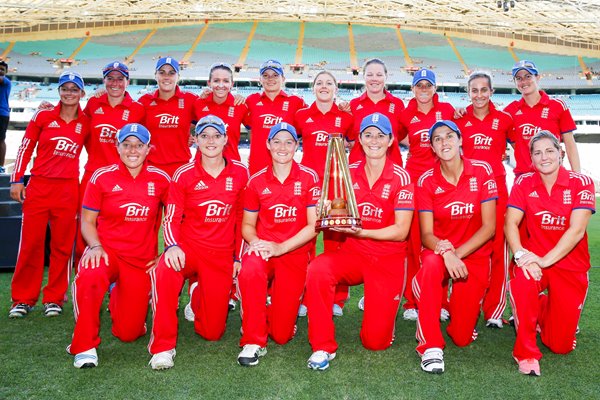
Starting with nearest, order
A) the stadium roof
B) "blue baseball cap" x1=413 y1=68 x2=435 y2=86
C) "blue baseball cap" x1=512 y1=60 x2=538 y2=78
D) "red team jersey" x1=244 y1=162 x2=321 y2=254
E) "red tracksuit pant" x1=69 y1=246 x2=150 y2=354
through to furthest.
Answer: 1. "red tracksuit pant" x1=69 y1=246 x2=150 y2=354
2. "red team jersey" x1=244 y1=162 x2=321 y2=254
3. "blue baseball cap" x1=512 y1=60 x2=538 y2=78
4. "blue baseball cap" x1=413 y1=68 x2=435 y2=86
5. the stadium roof

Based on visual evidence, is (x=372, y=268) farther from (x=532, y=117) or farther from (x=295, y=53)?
(x=295, y=53)

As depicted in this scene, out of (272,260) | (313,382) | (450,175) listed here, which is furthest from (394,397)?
(450,175)

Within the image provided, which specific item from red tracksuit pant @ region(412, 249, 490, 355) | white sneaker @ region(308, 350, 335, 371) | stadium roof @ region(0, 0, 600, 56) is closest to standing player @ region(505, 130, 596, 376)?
red tracksuit pant @ region(412, 249, 490, 355)

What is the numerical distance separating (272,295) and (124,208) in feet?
3.85

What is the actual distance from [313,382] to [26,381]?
1.58 metres

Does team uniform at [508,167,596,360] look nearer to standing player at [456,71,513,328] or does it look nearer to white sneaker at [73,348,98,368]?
standing player at [456,71,513,328]

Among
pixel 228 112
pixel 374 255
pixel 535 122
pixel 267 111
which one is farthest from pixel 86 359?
pixel 535 122

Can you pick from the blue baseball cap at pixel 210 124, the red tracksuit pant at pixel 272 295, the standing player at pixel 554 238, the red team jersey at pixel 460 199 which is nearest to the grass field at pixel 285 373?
the red tracksuit pant at pixel 272 295

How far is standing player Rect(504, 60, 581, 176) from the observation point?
14.5ft

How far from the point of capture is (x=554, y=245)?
11.3ft

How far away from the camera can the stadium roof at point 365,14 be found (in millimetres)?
24094

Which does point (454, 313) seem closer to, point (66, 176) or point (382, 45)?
point (66, 176)

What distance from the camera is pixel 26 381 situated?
9.43 feet

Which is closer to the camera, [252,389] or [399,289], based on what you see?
[252,389]
